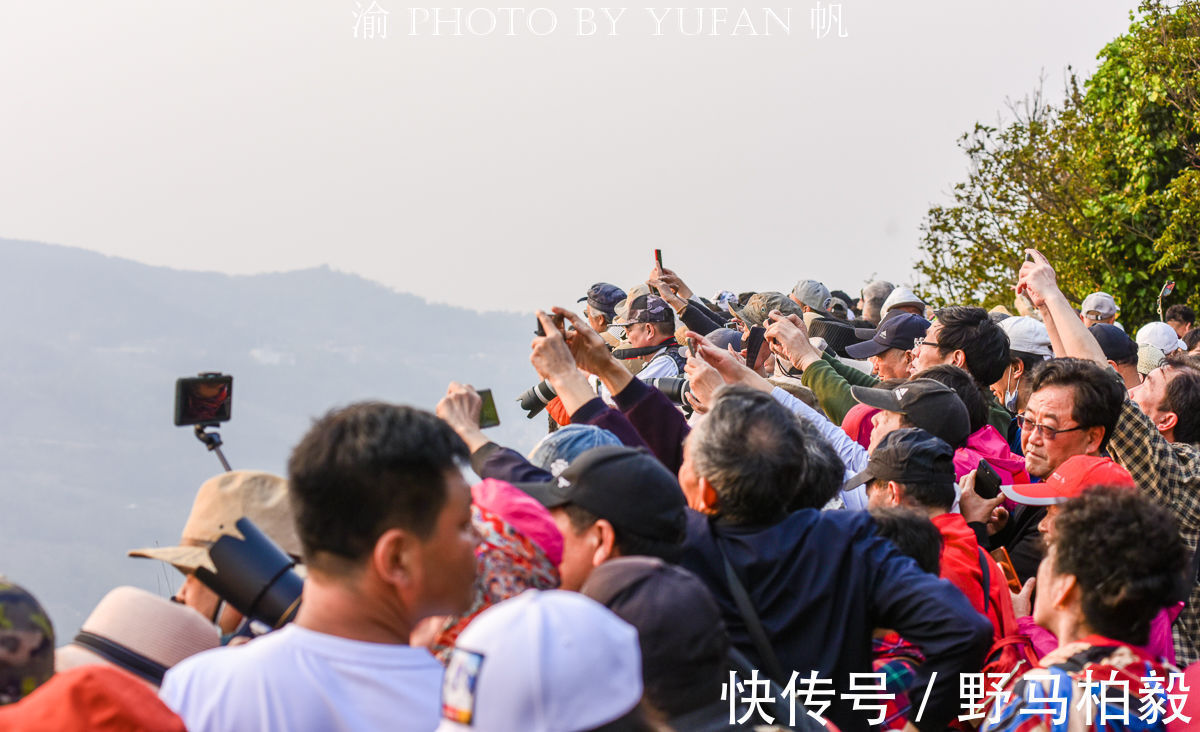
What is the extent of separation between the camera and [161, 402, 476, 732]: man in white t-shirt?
1.97 metres

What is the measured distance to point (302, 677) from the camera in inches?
78.1

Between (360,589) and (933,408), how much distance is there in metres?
2.64

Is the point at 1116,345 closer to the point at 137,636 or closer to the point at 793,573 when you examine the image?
the point at 793,573

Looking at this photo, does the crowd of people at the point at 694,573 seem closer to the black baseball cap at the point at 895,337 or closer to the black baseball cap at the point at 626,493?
the black baseball cap at the point at 626,493

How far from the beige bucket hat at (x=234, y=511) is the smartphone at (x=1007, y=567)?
2486mm

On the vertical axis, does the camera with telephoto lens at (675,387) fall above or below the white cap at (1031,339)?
below

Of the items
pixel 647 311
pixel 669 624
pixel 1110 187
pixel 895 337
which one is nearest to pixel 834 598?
pixel 669 624

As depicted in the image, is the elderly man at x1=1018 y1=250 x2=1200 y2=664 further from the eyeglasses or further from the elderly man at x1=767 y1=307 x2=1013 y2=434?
the elderly man at x1=767 y1=307 x2=1013 y2=434

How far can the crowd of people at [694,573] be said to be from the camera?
6.40 ft

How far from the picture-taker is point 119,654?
233 cm

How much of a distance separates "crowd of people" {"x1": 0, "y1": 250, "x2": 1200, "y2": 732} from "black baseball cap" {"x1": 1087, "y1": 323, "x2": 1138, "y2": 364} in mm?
1629

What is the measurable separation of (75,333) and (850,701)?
12044cm

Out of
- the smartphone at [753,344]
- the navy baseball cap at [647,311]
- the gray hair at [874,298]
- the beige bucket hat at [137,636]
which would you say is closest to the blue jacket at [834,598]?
the beige bucket hat at [137,636]

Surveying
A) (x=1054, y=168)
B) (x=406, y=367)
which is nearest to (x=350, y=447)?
(x=1054, y=168)
